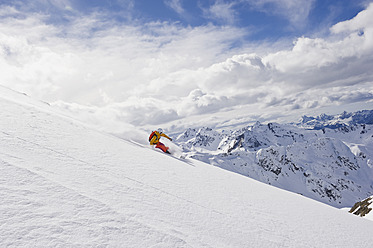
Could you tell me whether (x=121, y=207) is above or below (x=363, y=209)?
above

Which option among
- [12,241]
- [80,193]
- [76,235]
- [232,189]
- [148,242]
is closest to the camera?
[12,241]

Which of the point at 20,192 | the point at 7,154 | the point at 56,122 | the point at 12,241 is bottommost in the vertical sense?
the point at 12,241

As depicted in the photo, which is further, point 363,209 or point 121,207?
point 363,209

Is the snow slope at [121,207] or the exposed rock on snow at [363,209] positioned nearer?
the snow slope at [121,207]

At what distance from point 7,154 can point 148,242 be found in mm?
4496

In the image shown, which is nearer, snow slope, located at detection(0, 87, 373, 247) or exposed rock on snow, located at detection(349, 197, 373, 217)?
snow slope, located at detection(0, 87, 373, 247)

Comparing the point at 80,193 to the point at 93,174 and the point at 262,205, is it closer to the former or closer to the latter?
the point at 93,174

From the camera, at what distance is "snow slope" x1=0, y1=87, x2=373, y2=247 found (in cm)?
357

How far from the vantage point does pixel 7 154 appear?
5527mm

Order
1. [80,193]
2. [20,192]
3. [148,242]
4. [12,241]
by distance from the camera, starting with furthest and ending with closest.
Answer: [80,193] → [20,192] → [148,242] → [12,241]

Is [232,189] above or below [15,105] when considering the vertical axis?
below

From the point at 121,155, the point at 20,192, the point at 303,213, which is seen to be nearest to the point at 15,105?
the point at 121,155

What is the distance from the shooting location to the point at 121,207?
4645 millimetres

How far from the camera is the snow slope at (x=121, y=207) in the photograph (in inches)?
141
